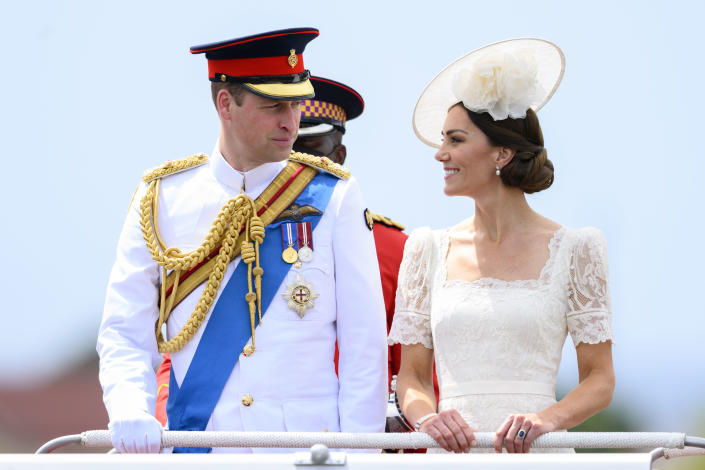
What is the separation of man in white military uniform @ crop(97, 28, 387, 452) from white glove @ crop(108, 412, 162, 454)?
0.67ft

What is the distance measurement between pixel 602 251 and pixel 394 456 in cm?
154

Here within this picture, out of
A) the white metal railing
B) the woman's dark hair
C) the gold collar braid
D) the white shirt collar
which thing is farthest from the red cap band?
the white metal railing

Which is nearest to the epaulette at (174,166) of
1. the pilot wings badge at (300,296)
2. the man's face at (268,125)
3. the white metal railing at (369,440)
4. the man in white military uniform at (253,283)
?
the man in white military uniform at (253,283)

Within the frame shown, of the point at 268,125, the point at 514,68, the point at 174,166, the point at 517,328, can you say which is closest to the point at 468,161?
the point at 514,68

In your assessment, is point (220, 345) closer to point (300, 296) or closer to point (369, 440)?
point (300, 296)

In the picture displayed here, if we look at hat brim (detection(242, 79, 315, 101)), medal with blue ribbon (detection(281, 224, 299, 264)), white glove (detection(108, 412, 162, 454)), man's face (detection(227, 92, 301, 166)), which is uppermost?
hat brim (detection(242, 79, 315, 101))

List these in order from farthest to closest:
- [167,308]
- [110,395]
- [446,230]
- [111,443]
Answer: [446,230] < [167,308] < [110,395] < [111,443]

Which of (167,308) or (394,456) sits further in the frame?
(167,308)

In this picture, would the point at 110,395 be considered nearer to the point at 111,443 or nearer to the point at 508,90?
the point at 111,443

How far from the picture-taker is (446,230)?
5297mm

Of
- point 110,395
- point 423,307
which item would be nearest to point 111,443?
point 110,395

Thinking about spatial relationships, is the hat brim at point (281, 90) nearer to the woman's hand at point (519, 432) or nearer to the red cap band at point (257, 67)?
the red cap band at point (257, 67)

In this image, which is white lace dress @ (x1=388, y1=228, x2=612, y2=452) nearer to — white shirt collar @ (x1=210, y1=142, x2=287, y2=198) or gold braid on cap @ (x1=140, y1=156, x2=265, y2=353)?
gold braid on cap @ (x1=140, y1=156, x2=265, y2=353)

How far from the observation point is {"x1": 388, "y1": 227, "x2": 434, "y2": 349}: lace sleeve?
198 inches
